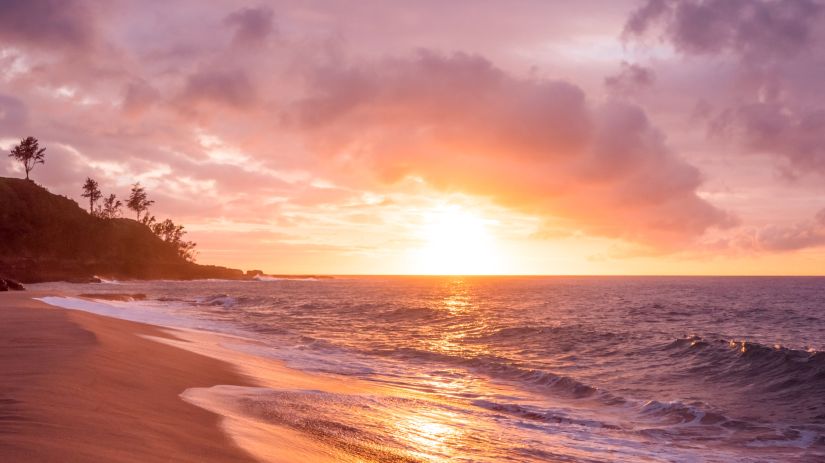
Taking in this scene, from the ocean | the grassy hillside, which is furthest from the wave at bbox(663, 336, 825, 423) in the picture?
the grassy hillside

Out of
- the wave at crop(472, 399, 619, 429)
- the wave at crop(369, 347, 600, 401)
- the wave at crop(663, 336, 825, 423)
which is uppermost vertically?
the wave at crop(663, 336, 825, 423)

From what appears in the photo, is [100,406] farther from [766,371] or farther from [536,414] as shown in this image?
[766,371]

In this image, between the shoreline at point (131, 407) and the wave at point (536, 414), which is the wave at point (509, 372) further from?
the shoreline at point (131, 407)

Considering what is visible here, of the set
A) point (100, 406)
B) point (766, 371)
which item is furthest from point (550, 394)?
point (100, 406)

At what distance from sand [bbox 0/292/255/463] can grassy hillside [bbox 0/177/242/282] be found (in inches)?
4356

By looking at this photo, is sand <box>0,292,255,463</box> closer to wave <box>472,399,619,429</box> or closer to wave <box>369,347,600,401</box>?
wave <box>472,399,619,429</box>

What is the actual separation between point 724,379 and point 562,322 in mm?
21373

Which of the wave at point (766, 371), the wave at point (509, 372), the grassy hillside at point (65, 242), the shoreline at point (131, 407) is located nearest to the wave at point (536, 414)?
the shoreline at point (131, 407)

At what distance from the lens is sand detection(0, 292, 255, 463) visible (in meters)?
6.37

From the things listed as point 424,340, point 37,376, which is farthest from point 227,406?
point 424,340

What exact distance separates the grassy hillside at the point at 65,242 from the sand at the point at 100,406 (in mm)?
110644

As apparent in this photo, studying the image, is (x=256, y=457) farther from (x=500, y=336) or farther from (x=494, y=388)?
(x=500, y=336)

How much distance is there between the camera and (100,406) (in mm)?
8531

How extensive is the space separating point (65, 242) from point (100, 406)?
160 meters
